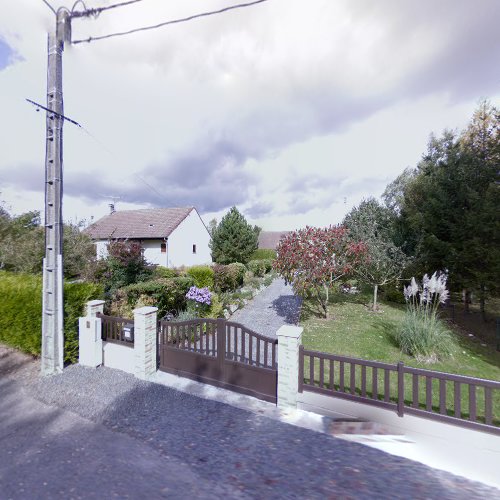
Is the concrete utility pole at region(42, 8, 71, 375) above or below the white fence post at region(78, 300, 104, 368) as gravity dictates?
above

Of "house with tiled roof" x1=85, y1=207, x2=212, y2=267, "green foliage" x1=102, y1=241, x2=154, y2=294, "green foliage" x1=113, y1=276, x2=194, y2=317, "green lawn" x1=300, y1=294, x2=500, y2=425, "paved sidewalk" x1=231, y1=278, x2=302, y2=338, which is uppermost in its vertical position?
"house with tiled roof" x1=85, y1=207, x2=212, y2=267

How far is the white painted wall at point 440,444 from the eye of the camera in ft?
9.26

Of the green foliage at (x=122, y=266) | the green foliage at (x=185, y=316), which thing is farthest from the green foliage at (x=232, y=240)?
the green foliage at (x=185, y=316)

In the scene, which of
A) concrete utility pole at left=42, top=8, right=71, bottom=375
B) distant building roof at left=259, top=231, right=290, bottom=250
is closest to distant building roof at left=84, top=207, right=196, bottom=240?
concrete utility pole at left=42, top=8, right=71, bottom=375

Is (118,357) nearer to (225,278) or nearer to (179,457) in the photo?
(179,457)

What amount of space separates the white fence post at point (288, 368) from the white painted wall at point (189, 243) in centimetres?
1715

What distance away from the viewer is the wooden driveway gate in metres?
4.26

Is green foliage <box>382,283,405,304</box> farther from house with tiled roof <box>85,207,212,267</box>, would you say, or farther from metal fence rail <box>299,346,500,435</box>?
house with tiled roof <box>85,207,212,267</box>

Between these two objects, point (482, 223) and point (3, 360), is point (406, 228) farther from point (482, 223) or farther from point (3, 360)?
point (3, 360)

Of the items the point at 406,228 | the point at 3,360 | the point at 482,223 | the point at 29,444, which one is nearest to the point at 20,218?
the point at 3,360

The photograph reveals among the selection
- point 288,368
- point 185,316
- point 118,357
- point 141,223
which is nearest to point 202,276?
point 185,316

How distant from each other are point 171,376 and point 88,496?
8.61 ft

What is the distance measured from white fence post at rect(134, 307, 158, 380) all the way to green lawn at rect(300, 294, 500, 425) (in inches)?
124

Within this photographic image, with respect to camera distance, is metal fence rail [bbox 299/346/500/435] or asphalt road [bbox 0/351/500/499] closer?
asphalt road [bbox 0/351/500/499]
